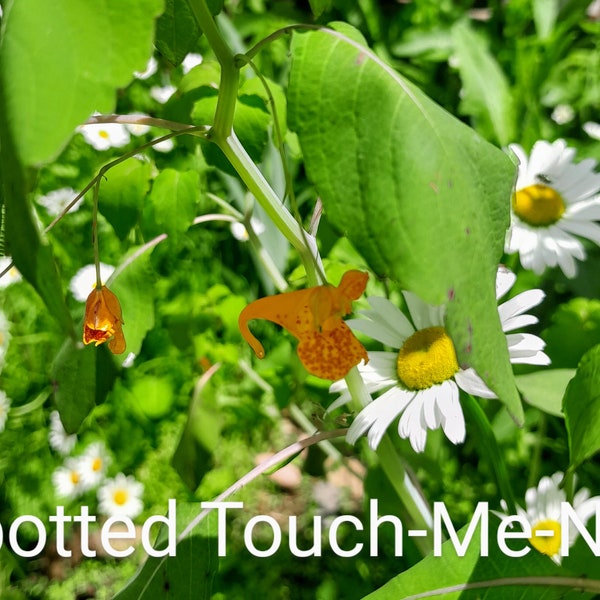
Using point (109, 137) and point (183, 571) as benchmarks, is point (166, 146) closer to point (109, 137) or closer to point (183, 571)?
point (109, 137)

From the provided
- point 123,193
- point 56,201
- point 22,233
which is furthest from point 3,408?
point 22,233

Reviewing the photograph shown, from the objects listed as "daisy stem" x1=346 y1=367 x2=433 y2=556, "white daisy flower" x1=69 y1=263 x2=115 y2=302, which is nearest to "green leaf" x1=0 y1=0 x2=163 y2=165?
"daisy stem" x1=346 y1=367 x2=433 y2=556

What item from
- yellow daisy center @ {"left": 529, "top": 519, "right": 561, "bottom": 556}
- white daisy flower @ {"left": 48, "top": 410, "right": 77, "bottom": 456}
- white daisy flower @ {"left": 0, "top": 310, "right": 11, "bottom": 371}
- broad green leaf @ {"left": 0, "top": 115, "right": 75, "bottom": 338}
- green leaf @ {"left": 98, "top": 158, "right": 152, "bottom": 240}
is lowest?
white daisy flower @ {"left": 48, "top": 410, "right": 77, "bottom": 456}

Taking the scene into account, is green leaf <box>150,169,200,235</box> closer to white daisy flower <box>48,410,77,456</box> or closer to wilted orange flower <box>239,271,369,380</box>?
wilted orange flower <box>239,271,369,380</box>

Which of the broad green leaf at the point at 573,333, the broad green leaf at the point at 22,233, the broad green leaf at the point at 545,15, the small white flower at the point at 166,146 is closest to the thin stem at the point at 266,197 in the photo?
the broad green leaf at the point at 22,233

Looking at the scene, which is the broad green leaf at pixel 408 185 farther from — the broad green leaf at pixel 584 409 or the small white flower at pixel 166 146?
the small white flower at pixel 166 146

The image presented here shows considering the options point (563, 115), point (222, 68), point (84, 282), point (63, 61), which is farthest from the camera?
Result: point (563, 115)
